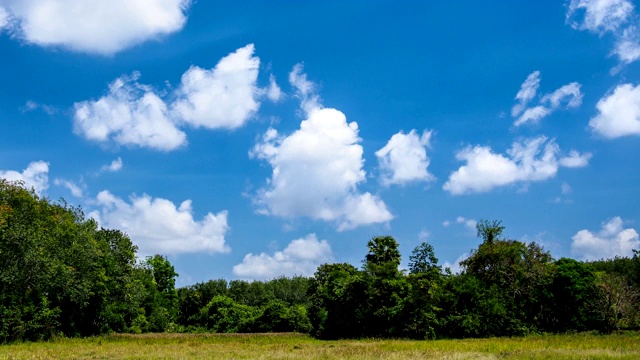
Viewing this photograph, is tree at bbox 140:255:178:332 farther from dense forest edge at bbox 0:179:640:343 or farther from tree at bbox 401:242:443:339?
tree at bbox 401:242:443:339

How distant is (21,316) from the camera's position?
4794 centimetres

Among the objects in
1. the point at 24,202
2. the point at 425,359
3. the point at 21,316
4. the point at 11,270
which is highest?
the point at 24,202

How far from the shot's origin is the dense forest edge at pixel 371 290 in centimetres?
4812

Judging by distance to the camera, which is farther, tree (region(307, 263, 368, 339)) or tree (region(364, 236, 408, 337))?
tree (region(307, 263, 368, 339))

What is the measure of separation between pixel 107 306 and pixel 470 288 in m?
40.4

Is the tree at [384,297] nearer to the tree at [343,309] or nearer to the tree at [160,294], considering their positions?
the tree at [343,309]

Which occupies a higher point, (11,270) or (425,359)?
(11,270)

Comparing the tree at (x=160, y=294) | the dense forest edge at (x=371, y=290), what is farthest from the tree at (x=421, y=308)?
the tree at (x=160, y=294)

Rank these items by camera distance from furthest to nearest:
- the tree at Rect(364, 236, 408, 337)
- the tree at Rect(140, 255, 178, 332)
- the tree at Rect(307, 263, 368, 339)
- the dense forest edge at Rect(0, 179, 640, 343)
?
the tree at Rect(140, 255, 178, 332)
the tree at Rect(307, 263, 368, 339)
the tree at Rect(364, 236, 408, 337)
the dense forest edge at Rect(0, 179, 640, 343)

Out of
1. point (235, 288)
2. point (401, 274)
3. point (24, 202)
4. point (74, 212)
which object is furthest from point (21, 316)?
point (235, 288)

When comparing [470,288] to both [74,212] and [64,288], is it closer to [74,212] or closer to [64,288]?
[64,288]

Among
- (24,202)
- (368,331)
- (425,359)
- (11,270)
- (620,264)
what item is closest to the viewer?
(425,359)

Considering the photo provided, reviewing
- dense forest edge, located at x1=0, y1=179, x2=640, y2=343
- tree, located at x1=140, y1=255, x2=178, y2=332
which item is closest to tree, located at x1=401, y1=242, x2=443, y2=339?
dense forest edge, located at x1=0, y1=179, x2=640, y2=343

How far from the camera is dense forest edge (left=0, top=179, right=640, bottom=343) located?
48.1m
